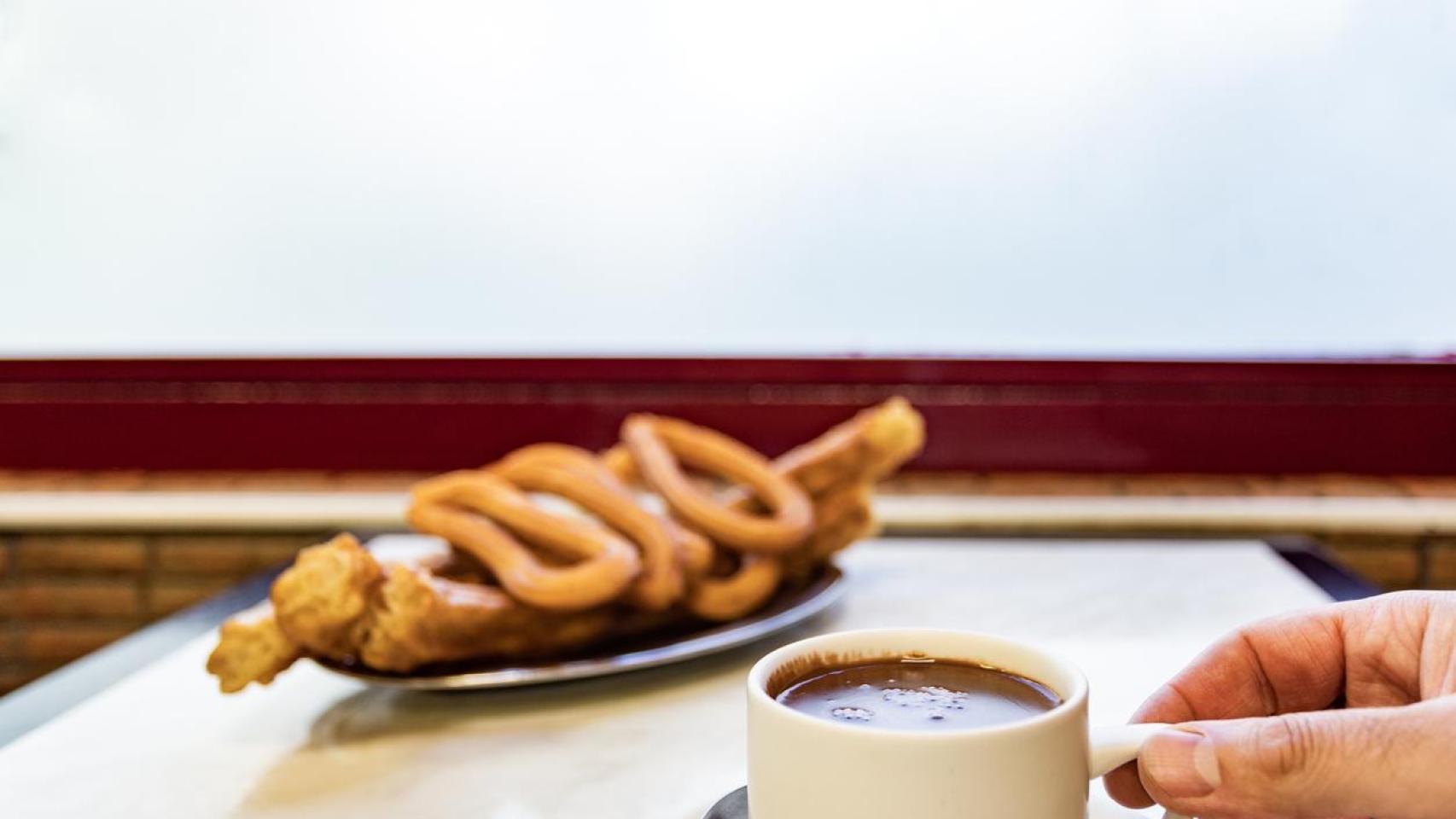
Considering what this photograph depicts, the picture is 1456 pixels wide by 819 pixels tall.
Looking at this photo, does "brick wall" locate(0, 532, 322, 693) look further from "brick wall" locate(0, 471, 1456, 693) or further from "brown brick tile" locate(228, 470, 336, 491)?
"brown brick tile" locate(228, 470, 336, 491)

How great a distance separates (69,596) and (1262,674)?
1739 mm

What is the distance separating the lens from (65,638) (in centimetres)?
190

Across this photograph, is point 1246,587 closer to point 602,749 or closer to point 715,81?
point 602,749

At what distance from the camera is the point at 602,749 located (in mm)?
955

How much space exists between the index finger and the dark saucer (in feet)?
0.83

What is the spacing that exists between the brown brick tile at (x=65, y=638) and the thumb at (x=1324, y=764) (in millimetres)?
1755

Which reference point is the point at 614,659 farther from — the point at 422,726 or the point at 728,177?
the point at 728,177

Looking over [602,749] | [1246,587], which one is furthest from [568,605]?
[1246,587]

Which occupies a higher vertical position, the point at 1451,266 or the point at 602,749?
the point at 1451,266

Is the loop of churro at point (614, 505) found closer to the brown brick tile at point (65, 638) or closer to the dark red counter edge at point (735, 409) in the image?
the dark red counter edge at point (735, 409)

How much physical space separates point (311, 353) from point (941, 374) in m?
1.05

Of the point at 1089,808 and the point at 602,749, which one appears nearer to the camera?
the point at 1089,808

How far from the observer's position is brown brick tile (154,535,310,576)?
1866 millimetres

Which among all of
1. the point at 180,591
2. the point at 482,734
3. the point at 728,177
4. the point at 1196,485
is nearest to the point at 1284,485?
the point at 1196,485
